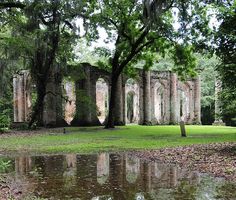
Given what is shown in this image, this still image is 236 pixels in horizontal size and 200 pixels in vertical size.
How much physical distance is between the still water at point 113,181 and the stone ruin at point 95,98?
1937 cm

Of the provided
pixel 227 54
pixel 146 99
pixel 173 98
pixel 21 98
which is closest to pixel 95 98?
pixel 146 99

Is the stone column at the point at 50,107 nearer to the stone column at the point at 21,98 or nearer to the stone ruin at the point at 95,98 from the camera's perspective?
the stone ruin at the point at 95,98

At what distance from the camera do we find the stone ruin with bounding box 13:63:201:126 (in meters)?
33.2

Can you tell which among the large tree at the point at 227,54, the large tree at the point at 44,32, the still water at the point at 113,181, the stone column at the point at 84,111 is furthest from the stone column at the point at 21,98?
the large tree at the point at 227,54

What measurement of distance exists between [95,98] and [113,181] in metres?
27.7

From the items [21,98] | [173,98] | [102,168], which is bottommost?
[102,168]

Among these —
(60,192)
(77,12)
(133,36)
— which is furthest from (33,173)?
(133,36)

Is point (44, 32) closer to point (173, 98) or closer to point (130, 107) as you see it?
point (173, 98)

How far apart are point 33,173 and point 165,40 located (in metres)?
21.2

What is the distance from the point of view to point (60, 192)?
7.06 meters

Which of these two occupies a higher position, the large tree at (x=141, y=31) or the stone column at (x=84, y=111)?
the large tree at (x=141, y=31)

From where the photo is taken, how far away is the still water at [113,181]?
6801mm

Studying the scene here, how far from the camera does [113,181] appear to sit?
821 centimetres

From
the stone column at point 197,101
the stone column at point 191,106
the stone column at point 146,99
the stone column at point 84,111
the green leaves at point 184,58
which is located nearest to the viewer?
the green leaves at point 184,58
